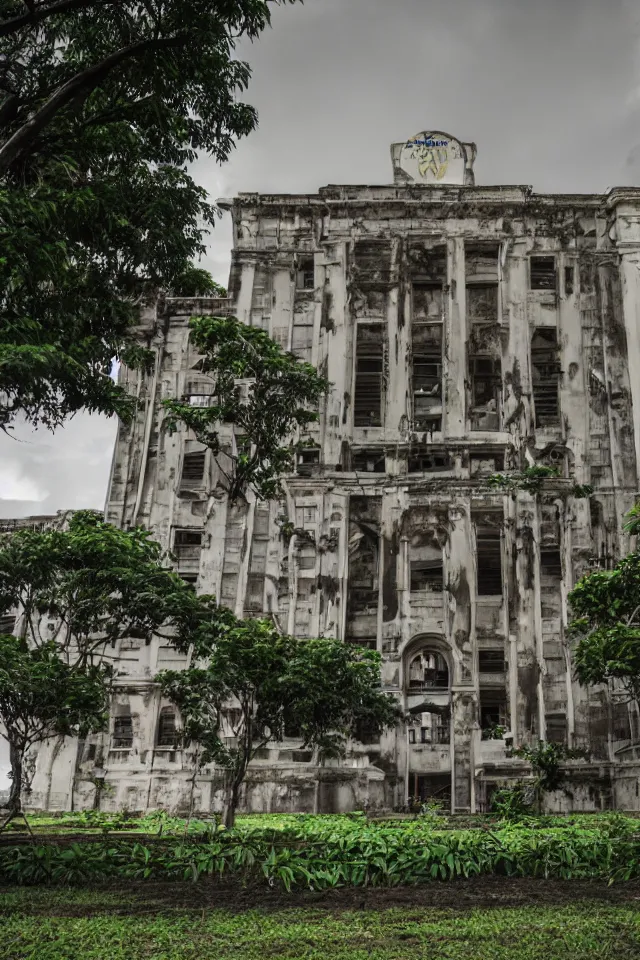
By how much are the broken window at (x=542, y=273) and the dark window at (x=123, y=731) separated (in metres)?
20.6

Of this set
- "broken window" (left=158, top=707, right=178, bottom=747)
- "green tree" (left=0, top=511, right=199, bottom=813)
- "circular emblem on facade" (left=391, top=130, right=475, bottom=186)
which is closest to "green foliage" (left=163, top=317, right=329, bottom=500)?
"broken window" (left=158, top=707, right=178, bottom=747)

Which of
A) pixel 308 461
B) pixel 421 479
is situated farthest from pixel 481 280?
pixel 308 461

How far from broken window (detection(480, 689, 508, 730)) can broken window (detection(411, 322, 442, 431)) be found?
9044mm

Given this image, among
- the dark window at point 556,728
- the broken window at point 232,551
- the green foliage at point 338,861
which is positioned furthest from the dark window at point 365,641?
the green foliage at point 338,861

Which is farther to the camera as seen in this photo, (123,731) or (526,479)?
(123,731)

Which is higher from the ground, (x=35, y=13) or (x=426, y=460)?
(x=426, y=460)

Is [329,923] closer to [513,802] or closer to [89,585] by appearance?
A: [89,585]

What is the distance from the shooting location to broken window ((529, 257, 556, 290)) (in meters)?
33.0

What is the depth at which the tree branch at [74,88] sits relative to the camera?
10375 millimetres

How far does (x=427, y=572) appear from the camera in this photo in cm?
2944

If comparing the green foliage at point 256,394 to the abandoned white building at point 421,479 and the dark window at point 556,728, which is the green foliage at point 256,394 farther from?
the dark window at point 556,728

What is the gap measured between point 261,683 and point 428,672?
64.3ft

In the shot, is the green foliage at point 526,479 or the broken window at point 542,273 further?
the broken window at point 542,273

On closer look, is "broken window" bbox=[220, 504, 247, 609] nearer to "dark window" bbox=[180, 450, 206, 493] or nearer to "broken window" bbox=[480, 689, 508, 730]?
"dark window" bbox=[180, 450, 206, 493]
